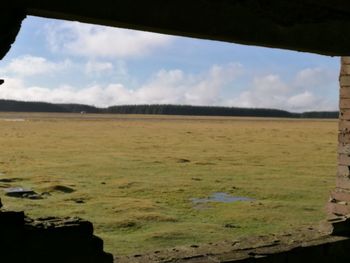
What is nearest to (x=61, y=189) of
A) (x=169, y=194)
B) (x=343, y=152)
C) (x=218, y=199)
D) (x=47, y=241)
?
(x=169, y=194)

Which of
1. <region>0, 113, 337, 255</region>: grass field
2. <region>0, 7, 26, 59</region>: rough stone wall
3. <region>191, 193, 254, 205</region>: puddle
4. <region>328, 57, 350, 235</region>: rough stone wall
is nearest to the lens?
<region>0, 7, 26, 59</region>: rough stone wall

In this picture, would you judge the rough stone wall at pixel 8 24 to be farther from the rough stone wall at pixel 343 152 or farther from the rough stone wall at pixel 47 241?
the rough stone wall at pixel 343 152

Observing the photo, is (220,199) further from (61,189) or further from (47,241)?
(47,241)

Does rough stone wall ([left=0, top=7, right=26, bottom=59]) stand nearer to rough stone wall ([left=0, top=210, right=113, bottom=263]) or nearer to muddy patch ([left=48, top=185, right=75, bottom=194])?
rough stone wall ([left=0, top=210, right=113, bottom=263])

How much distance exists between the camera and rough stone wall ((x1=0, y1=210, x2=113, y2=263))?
2453 millimetres

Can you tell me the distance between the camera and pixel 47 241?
2.59m

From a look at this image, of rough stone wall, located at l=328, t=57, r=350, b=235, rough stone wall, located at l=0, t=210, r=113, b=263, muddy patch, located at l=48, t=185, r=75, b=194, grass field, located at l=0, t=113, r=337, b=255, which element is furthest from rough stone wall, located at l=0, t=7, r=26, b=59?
muddy patch, located at l=48, t=185, r=75, b=194

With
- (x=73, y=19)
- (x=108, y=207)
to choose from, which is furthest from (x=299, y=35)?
(x=108, y=207)

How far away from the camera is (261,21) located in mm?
3230

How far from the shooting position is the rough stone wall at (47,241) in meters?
2.45

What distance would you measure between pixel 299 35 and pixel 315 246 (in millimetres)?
1639

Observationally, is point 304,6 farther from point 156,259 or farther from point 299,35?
point 156,259

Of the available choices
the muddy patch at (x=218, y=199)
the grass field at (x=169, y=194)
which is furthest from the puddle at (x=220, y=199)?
the grass field at (x=169, y=194)

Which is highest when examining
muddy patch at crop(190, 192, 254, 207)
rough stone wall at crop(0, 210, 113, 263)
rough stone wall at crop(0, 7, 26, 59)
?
rough stone wall at crop(0, 7, 26, 59)
